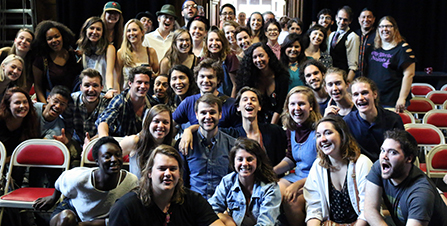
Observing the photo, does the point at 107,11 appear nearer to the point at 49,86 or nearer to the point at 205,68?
the point at 49,86

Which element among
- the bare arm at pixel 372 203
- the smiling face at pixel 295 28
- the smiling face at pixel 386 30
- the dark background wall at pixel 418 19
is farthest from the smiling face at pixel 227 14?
the bare arm at pixel 372 203

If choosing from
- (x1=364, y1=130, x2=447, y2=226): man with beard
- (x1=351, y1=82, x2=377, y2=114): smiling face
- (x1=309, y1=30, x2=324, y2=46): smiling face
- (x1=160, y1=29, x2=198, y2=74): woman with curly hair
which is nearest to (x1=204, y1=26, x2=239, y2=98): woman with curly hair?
(x1=160, y1=29, x2=198, y2=74): woman with curly hair

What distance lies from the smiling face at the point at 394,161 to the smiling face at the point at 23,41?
3308mm

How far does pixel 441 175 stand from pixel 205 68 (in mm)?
1947

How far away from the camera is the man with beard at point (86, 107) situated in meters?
3.57

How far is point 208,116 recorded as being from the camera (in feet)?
9.52

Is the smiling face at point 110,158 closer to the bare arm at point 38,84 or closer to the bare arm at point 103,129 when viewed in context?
the bare arm at point 103,129

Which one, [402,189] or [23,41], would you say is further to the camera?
[23,41]

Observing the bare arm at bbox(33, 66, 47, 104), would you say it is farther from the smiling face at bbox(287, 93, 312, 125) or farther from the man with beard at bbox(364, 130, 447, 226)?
the man with beard at bbox(364, 130, 447, 226)

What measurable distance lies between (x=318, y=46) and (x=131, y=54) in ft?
6.06

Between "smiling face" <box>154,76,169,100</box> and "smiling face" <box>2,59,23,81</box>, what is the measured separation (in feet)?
4.13

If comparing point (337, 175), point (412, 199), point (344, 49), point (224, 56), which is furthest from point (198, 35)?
point (412, 199)

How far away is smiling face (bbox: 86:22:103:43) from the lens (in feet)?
13.3

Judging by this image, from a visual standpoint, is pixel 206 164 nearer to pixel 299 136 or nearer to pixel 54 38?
pixel 299 136
